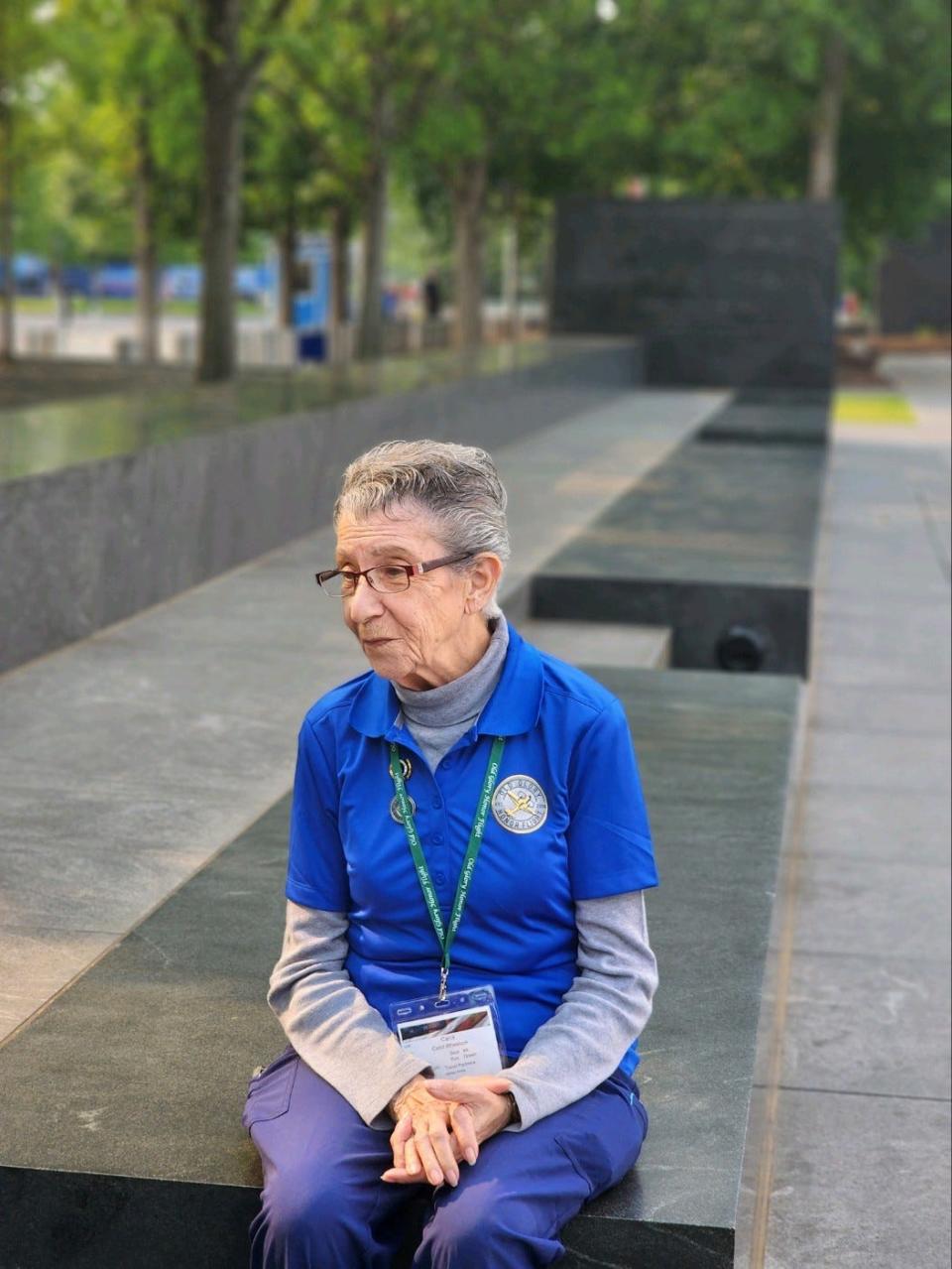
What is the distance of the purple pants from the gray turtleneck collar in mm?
565

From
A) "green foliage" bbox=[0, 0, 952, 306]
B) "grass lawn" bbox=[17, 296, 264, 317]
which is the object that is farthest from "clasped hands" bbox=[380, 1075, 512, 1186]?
"grass lawn" bbox=[17, 296, 264, 317]

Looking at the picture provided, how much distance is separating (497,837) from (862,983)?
3249 millimetres

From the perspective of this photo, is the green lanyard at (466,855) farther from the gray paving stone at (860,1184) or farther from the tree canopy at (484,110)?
the tree canopy at (484,110)

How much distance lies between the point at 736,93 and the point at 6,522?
102 feet

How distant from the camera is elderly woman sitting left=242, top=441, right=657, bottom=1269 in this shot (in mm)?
2967

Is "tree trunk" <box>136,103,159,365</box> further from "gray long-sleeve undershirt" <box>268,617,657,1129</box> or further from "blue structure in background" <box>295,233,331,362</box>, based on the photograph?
"gray long-sleeve undershirt" <box>268,617,657,1129</box>

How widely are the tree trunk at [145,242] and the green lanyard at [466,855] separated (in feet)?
97.0

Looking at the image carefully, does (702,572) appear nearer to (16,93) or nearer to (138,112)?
(16,93)

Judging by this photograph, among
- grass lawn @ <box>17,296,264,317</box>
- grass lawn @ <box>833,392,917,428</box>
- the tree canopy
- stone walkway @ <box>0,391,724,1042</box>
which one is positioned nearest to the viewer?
stone walkway @ <box>0,391,724,1042</box>

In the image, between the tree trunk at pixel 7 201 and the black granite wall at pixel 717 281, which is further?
the black granite wall at pixel 717 281

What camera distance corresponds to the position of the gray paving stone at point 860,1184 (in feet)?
13.8

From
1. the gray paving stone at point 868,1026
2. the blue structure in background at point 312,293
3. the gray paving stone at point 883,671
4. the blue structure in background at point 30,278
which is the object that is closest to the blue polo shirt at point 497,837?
the gray paving stone at point 868,1026

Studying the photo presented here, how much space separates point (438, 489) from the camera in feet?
9.94

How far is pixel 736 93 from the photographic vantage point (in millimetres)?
36344
